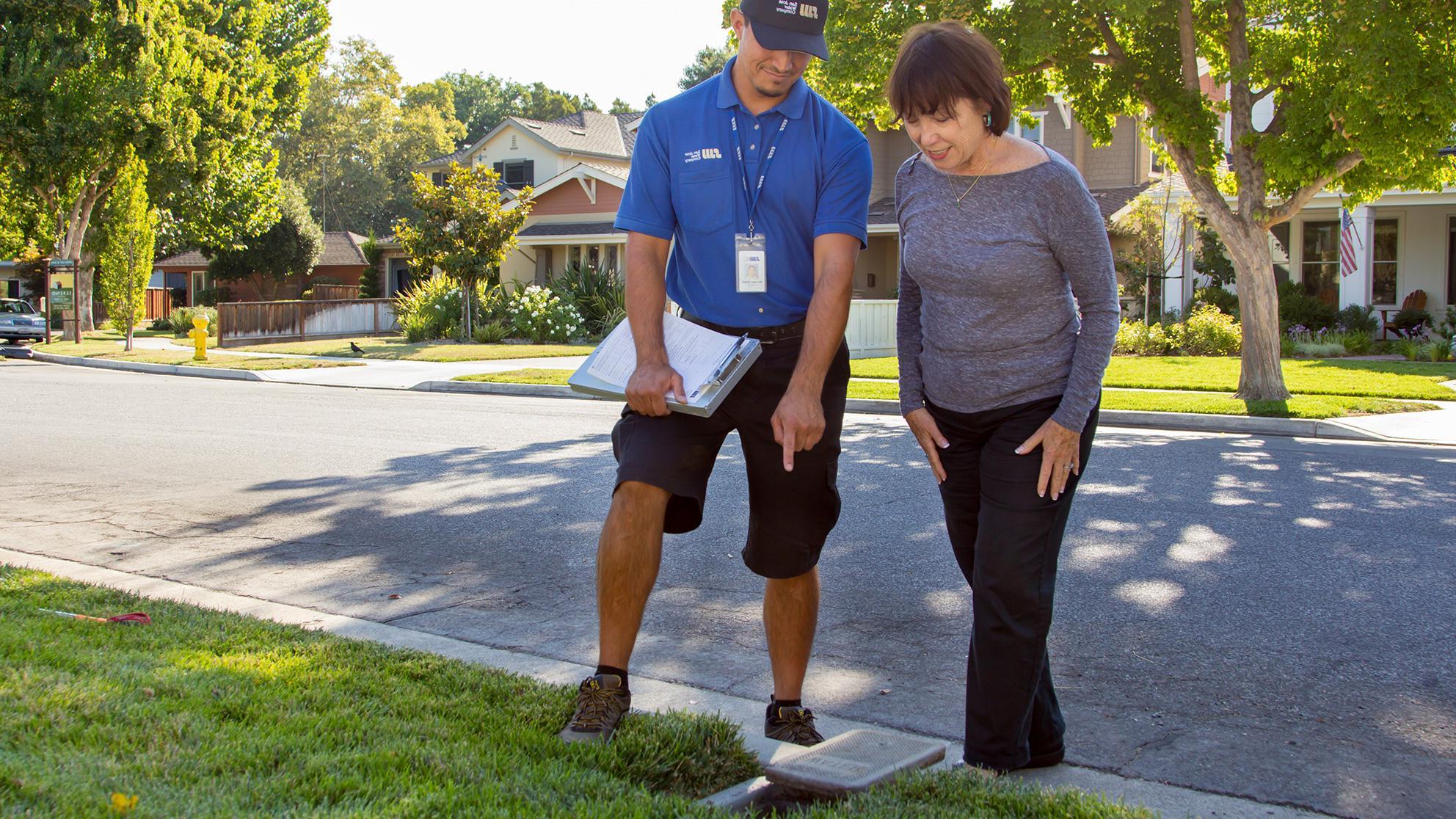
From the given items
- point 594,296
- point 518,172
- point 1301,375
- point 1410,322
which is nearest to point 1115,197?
point 1410,322

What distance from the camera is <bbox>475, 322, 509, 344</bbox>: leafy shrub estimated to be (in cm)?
2942

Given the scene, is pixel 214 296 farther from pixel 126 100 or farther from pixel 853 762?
pixel 853 762

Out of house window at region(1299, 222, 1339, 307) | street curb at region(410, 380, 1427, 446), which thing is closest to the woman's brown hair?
street curb at region(410, 380, 1427, 446)

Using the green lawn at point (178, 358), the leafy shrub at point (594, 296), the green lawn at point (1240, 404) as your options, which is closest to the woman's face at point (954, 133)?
the green lawn at point (1240, 404)

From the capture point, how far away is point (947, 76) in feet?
10.1

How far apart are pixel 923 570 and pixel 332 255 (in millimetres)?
57509

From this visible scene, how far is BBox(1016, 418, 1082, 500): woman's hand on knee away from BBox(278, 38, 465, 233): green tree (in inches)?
2667

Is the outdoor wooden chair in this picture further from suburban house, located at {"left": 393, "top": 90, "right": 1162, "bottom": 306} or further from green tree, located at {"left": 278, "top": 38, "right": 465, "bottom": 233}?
green tree, located at {"left": 278, "top": 38, "right": 465, "bottom": 233}

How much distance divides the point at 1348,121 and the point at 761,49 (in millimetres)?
11238

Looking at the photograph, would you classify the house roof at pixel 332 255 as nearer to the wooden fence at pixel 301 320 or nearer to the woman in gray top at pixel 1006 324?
the wooden fence at pixel 301 320

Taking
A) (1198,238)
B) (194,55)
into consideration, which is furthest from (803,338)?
(194,55)

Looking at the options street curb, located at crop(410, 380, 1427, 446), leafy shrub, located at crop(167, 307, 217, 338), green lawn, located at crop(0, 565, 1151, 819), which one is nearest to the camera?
green lawn, located at crop(0, 565, 1151, 819)

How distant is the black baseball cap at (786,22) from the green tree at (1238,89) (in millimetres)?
10475

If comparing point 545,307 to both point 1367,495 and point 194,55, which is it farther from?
point 1367,495
